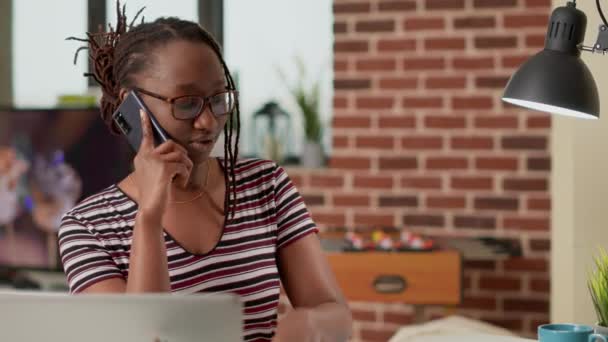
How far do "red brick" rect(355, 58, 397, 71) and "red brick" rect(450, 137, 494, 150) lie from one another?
356mm

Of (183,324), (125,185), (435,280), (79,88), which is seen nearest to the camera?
(183,324)

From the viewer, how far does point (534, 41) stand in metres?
3.33

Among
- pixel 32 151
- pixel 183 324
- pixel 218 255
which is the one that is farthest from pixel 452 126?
pixel 183 324

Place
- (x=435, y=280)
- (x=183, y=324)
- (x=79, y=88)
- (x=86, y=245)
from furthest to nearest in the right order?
(x=79, y=88), (x=435, y=280), (x=86, y=245), (x=183, y=324)

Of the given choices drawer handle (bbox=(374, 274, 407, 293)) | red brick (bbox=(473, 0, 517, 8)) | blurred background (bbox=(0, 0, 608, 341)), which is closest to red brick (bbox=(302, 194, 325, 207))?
blurred background (bbox=(0, 0, 608, 341))

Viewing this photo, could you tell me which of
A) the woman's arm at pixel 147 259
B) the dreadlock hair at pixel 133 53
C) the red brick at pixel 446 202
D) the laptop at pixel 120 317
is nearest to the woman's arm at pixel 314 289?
the dreadlock hair at pixel 133 53

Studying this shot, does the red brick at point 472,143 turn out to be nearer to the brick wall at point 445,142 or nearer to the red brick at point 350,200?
the brick wall at point 445,142

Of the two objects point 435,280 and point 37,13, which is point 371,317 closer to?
point 435,280

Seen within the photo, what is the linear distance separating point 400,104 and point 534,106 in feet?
5.57

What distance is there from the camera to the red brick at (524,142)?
11.0 ft

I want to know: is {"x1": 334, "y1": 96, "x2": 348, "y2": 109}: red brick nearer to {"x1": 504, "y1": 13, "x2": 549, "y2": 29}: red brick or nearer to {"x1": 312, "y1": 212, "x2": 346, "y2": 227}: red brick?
{"x1": 312, "y1": 212, "x2": 346, "y2": 227}: red brick

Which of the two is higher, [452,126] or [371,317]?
[452,126]

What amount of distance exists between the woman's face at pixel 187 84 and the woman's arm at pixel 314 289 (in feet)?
0.94

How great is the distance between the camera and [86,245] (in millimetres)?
1605
